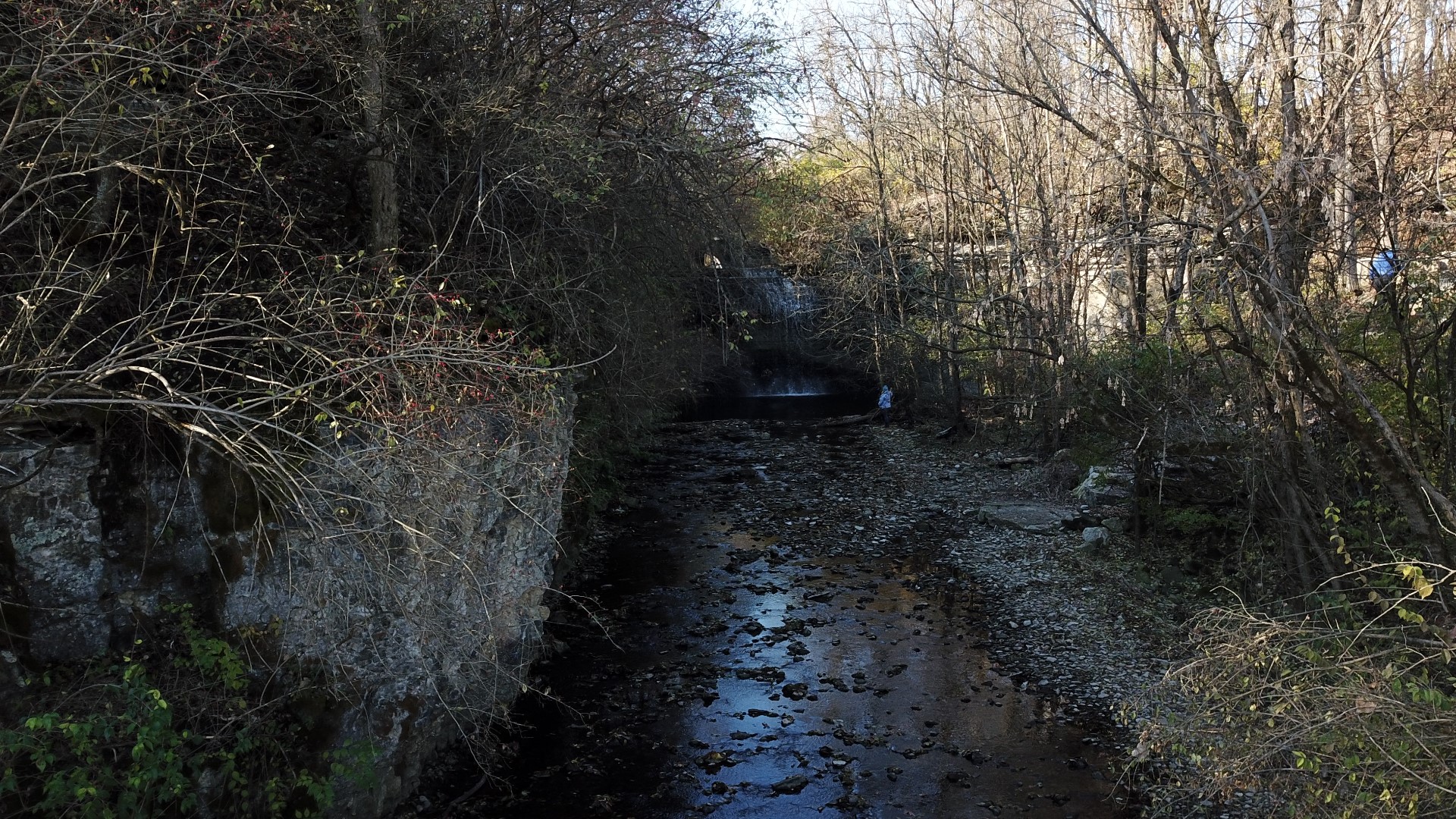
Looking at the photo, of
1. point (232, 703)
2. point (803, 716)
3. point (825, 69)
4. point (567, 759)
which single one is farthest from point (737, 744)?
point (825, 69)

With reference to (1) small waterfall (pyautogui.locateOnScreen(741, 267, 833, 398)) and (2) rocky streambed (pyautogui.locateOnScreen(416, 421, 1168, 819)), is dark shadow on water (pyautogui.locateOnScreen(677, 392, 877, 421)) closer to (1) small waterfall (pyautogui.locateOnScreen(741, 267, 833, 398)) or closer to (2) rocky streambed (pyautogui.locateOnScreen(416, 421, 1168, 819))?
(1) small waterfall (pyautogui.locateOnScreen(741, 267, 833, 398))

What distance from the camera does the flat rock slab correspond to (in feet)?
45.9

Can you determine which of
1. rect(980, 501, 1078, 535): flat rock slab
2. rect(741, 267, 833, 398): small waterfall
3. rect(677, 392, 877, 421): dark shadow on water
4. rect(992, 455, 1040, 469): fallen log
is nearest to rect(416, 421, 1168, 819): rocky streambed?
rect(980, 501, 1078, 535): flat rock slab

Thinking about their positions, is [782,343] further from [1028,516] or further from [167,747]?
[167,747]

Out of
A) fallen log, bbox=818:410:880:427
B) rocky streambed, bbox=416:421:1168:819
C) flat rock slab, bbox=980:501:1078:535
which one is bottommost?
rocky streambed, bbox=416:421:1168:819

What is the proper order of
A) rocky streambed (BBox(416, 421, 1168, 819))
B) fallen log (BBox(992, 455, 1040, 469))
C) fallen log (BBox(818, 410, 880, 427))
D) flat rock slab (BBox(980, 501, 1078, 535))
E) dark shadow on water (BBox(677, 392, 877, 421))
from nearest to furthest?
rocky streambed (BBox(416, 421, 1168, 819)) < flat rock slab (BBox(980, 501, 1078, 535)) < fallen log (BBox(992, 455, 1040, 469)) < fallen log (BBox(818, 410, 880, 427)) < dark shadow on water (BBox(677, 392, 877, 421))

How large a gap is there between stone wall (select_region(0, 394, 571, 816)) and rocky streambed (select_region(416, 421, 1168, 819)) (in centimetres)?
102

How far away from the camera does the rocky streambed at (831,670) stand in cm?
738

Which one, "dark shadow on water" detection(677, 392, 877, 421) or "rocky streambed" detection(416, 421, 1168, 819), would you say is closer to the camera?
"rocky streambed" detection(416, 421, 1168, 819)

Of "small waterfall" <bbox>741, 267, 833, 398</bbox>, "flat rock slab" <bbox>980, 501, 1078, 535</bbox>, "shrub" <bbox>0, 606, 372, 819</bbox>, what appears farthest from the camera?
"small waterfall" <bbox>741, 267, 833, 398</bbox>

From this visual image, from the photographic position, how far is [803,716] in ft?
27.9

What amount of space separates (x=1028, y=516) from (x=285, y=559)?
11.0 meters

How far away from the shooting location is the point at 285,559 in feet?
21.5

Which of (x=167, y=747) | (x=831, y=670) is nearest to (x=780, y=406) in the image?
(x=831, y=670)
